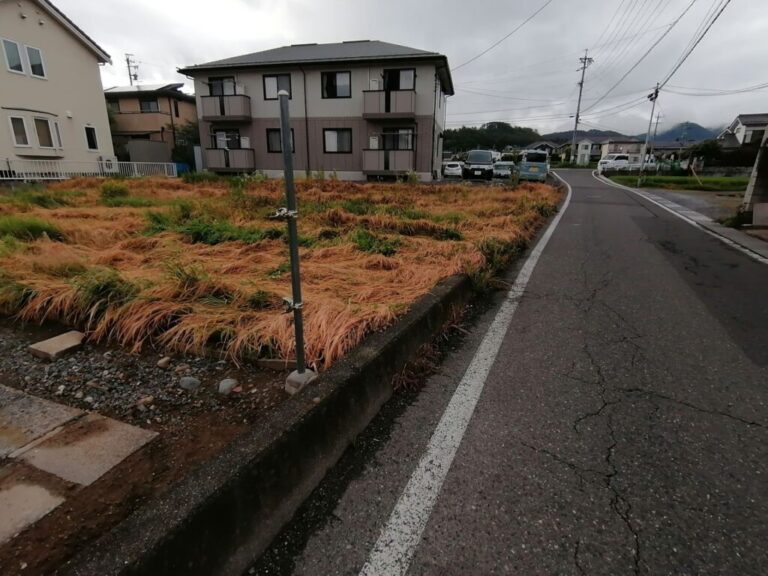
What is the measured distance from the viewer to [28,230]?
5254 mm

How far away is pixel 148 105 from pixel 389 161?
19494 millimetres

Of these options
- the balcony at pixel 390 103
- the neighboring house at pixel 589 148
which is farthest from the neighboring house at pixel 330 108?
the neighboring house at pixel 589 148

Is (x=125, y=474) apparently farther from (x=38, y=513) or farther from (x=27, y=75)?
(x=27, y=75)

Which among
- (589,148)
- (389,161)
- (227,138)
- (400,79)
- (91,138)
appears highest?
(400,79)

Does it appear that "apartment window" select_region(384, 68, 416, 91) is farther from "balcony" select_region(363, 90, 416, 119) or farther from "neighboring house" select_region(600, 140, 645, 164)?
"neighboring house" select_region(600, 140, 645, 164)

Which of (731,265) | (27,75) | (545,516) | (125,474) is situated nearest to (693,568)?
(545,516)

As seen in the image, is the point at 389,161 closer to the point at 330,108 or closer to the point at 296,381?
the point at 330,108

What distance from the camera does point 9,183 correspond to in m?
14.3

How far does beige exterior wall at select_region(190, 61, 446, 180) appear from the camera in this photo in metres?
19.8

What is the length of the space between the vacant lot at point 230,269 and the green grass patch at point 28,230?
2 centimetres

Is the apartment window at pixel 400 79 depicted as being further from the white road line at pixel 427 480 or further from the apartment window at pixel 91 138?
the white road line at pixel 427 480

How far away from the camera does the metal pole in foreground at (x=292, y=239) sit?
5.51 ft

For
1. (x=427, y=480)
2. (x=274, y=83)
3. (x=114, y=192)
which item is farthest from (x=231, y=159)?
(x=427, y=480)

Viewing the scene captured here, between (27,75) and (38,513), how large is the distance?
22381mm
